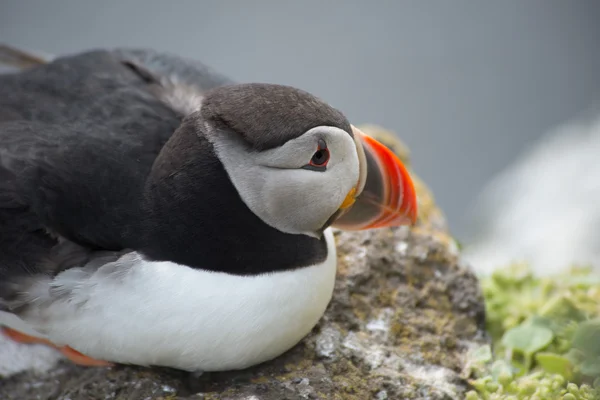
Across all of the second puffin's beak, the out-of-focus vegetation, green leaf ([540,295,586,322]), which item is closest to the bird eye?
the second puffin's beak

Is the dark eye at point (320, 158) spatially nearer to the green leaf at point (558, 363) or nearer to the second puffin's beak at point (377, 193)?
the second puffin's beak at point (377, 193)

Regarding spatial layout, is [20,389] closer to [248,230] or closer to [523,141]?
[248,230]

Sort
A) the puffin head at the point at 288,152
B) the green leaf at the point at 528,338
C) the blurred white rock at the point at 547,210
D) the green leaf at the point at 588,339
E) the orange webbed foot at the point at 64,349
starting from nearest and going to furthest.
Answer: the puffin head at the point at 288,152 < the green leaf at the point at 588,339 < the orange webbed foot at the point at 64,349 < the green leaf at the point at 528,338 < the blurred white rock at the point at 547,210

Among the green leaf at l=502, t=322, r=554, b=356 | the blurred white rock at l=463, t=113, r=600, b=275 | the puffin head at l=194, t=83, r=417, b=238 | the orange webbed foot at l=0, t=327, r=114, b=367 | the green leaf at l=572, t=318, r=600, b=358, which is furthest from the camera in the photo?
the blurred white rock at l=463, t=113, r=600, b=275

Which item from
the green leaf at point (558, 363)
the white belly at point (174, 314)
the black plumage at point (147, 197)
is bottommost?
the white belly at point (174, 314)

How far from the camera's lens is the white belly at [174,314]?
57.6 inches

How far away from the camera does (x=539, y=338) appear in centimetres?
172

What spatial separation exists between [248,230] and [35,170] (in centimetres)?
43

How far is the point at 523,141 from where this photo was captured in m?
3.89

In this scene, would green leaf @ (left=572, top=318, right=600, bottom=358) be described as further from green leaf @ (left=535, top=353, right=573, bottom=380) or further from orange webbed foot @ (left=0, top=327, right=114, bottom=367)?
orange webbed foot @ (left=0, top=327, right=114, bottom=367)

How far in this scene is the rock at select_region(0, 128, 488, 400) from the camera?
1.54 metres

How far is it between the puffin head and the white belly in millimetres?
145

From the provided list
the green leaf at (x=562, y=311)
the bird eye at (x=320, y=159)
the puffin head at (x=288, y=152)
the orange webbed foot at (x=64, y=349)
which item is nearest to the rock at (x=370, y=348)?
the orange webbed foot at (x=64, y=349)

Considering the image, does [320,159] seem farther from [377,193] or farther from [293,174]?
[377,193]
